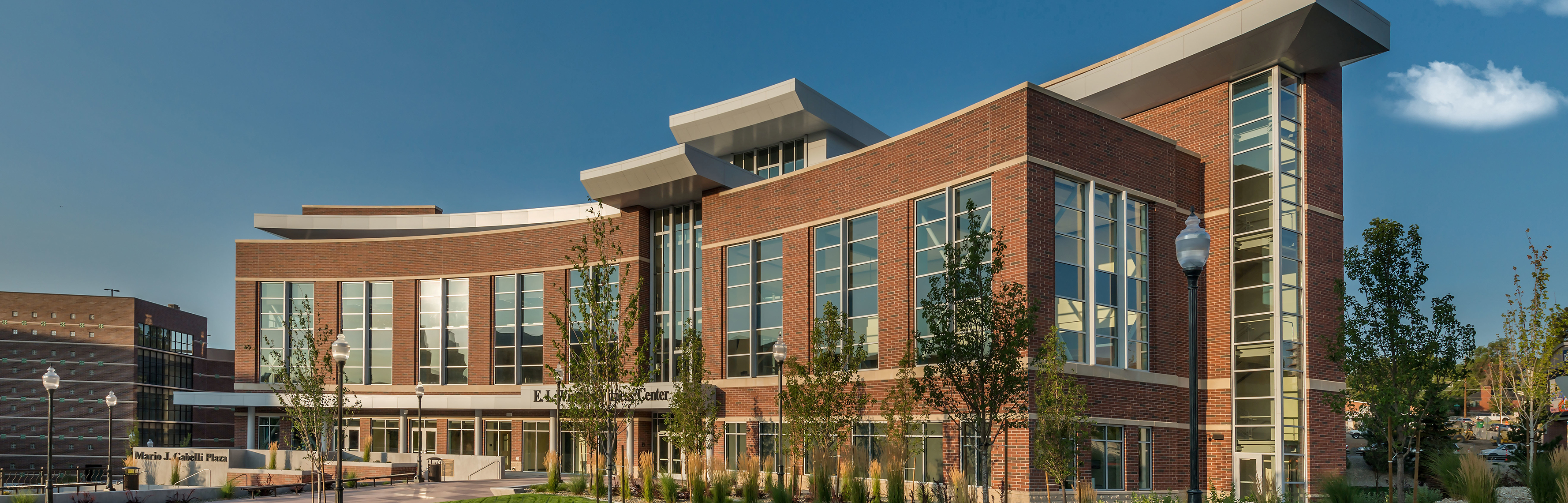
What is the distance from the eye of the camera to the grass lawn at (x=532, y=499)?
24906mm

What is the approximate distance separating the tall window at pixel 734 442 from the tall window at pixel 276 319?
24952 millimetres

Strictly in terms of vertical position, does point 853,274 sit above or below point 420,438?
above

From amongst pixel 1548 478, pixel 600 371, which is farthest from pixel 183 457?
pixel 1548 478

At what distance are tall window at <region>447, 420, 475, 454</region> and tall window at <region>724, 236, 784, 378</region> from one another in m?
17.3

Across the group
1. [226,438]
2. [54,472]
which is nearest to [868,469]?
[54,472]

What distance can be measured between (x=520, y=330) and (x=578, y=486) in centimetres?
1942

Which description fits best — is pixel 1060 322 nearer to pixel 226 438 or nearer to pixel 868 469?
pixel 868 469

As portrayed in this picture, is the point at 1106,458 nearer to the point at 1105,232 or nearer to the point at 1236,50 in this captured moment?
the point at 1105,232

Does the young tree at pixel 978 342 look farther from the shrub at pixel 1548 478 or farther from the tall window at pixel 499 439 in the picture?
the tall window at pixel 499 439

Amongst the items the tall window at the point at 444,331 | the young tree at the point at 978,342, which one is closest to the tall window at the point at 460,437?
the tall window at the point at 444,331

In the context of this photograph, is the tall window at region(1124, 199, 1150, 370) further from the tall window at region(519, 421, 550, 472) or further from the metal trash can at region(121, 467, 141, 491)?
the metal trash can at region(121, 467, 141, 491)

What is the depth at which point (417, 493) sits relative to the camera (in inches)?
1161

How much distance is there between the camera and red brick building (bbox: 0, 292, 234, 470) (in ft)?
238

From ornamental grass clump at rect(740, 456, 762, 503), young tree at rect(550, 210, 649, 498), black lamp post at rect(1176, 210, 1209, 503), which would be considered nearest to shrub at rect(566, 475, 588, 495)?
young tree at rect(550, 210, 649, 498)
